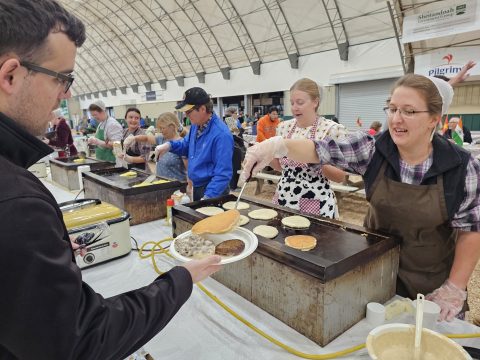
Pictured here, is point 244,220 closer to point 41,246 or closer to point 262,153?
point 262,153

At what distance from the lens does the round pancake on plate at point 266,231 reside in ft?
4.33

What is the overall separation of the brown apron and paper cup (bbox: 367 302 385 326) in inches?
10.0

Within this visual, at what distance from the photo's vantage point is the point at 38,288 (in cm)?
51

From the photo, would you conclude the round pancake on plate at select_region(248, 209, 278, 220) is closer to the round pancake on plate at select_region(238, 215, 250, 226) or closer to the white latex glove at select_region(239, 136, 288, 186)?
the round pancake on plate at select_region(238, 215, 250, 226)

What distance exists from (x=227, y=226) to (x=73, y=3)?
1955cm

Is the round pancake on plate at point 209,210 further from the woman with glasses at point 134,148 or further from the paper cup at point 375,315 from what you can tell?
the woman with glasses at point 134,148

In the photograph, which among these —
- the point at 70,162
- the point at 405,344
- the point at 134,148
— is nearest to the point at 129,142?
the point at 134,148

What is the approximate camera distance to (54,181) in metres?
3.79

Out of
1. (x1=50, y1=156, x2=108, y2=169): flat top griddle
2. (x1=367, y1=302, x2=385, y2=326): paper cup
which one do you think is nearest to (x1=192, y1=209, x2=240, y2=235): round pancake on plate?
(x1=367, y1=302, x2=385, y2=326): paper cup

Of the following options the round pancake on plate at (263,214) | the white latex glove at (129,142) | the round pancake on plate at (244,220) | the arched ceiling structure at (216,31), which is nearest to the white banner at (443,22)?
the arched ceiling structure at (216,31)

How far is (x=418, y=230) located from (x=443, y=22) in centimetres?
560

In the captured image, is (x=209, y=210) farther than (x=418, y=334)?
Yes

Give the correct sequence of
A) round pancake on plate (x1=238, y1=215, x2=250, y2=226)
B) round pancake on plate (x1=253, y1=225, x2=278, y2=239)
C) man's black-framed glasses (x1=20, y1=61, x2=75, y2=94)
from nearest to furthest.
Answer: man's black-framed glasses (x1=20, y1=61, x2=75, y2=94) < round pancake on plate (x1=253, y1=225, x2=278, y2=239) < round pancake on plate (x1=238, y1=215, x2=250, y2=226)

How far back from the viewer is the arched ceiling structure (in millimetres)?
9469
